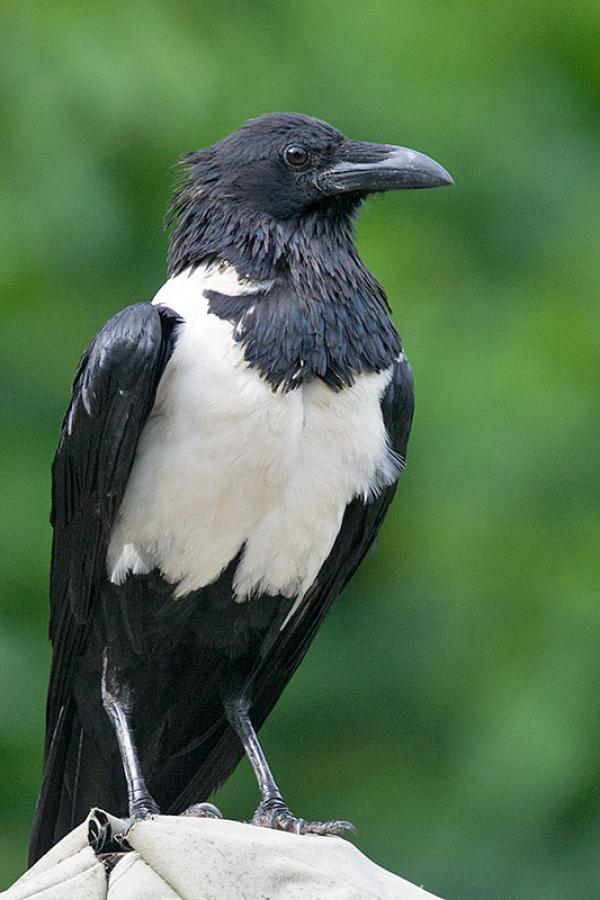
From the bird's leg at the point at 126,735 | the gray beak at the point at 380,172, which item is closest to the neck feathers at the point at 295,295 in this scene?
the gray beak at the point at 380,172

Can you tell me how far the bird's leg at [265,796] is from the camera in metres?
5.08

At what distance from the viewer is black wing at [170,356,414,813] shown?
5594 millimetres

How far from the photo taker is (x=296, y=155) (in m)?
5.59

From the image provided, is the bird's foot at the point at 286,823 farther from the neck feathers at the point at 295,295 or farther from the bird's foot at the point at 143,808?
the neck feathers at the point at 295,295

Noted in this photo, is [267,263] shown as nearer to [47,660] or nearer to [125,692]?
[125,692]

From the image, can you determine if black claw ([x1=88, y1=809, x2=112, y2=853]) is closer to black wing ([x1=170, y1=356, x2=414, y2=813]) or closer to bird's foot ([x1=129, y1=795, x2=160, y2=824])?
bird's foot ([x1=129, y1=795, x2=160, y2=824])

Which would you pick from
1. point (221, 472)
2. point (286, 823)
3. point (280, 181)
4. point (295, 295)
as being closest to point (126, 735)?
point (286, 823)

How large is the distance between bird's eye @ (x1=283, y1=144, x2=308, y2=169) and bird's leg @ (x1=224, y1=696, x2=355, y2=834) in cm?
163

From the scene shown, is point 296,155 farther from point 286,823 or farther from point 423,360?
point 423,360

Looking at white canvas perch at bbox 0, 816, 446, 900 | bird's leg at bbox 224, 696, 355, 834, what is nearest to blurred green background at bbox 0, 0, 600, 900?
bird's leg at bbox 224, 696, 355, 834

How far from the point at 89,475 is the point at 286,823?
112 centimetres

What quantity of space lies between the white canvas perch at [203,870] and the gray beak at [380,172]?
2.11m

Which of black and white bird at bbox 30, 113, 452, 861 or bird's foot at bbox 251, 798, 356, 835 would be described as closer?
bird's foot at bbox 251, 798, 356, 835

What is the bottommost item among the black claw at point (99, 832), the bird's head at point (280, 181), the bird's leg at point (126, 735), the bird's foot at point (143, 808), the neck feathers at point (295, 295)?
the bird's foot at point (143, 808)
